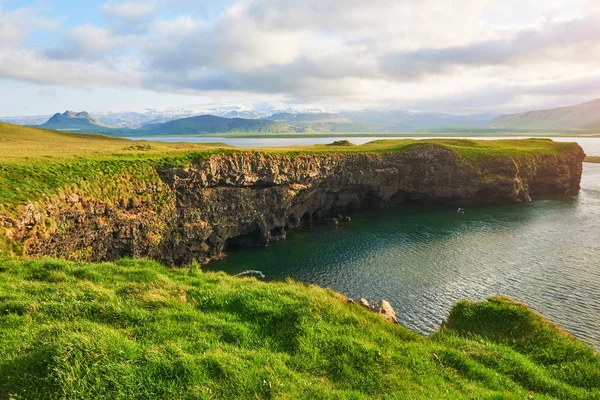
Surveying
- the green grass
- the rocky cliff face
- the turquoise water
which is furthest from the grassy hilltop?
the rocky cliff face

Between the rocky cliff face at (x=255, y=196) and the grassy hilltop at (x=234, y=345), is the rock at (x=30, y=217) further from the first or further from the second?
the grassy hilltop at (x=234, y=345)

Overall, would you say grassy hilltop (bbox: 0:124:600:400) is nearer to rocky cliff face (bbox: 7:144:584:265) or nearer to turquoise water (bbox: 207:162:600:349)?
turquoise water (bbox: 207:162:600:349)

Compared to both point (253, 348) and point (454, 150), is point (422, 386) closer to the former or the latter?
point (253, 348)

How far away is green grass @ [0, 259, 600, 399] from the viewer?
10.7 m

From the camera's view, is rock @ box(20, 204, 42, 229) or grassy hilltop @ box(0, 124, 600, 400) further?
rock @ box(20, 204, 42, 229)

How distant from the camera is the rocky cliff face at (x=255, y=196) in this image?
40781mm

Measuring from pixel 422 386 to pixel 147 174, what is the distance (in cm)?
4763

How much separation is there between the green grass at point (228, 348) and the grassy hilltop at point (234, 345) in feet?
0.18

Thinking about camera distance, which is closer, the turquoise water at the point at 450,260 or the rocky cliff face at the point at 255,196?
the turquoise water at the point at 450,260

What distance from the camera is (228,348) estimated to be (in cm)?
1338

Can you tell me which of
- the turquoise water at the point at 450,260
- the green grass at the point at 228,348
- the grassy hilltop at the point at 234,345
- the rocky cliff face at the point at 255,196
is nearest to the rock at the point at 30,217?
the rocky cliff face at the point at 255,196

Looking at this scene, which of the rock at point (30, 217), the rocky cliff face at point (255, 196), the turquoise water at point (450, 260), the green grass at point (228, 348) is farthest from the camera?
the rocky cliff face at point (255, 196)

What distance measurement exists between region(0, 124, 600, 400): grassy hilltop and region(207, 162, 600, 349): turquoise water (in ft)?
54.7

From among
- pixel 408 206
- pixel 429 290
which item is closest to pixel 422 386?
pixel 429 290
